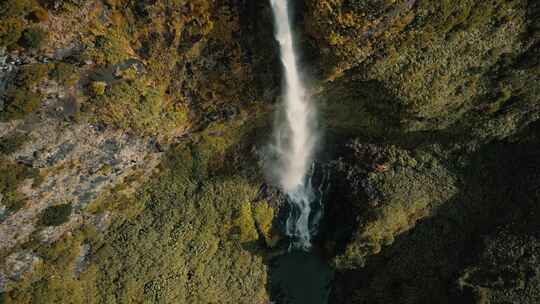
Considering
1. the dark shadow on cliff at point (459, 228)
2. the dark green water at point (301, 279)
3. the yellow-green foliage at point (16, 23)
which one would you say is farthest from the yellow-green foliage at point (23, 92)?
the dark green water at point (301, 279)

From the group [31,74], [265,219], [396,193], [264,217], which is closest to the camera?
[31,74]

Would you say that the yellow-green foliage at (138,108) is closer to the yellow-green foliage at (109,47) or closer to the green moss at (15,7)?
the yellow-green foliage at (109,47)

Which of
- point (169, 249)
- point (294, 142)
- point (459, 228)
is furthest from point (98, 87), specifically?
point (459, 228)

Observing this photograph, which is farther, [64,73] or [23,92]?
[64,73]

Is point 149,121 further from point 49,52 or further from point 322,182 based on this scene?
point 322,182

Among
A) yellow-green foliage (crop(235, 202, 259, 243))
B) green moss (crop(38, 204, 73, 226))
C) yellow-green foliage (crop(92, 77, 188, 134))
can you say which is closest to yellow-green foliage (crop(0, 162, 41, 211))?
green moss (crop(38, 204, 73, 226))

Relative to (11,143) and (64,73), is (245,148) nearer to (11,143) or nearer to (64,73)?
(64,73)
